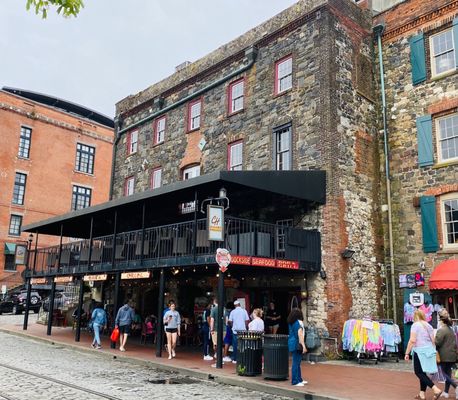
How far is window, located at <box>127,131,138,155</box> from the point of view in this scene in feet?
81.5

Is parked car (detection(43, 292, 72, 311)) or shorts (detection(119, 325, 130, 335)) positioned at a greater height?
parked car (detection(43, 292, 72, 311))

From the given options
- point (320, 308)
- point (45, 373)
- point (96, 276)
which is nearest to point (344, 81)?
point (320, 308)

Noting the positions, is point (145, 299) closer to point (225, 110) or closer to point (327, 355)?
point (225, 110)

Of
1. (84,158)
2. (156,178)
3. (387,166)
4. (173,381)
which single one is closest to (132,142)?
(156,178)

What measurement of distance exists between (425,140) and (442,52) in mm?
2906

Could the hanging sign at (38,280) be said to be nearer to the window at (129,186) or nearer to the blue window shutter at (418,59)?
the window at (129,186)

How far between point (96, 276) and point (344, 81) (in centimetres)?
1098

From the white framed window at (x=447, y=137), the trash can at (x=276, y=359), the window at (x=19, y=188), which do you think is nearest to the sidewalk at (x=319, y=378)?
the trash can at (x=276, y=359)

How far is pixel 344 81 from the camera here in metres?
16.4

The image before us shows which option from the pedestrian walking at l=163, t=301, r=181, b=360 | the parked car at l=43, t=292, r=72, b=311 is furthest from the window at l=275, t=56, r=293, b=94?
the parked car at l=43, t=292, r=72, b=311

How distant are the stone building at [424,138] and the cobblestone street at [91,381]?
7619mm

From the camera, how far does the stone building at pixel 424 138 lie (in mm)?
14891

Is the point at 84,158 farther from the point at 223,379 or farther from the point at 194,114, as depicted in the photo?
the point at 223,379

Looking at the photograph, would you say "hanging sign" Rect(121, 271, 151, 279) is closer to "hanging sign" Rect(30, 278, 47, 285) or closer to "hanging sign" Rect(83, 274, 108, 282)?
"hanging sign" Rect(83, 274, 108, 282)
